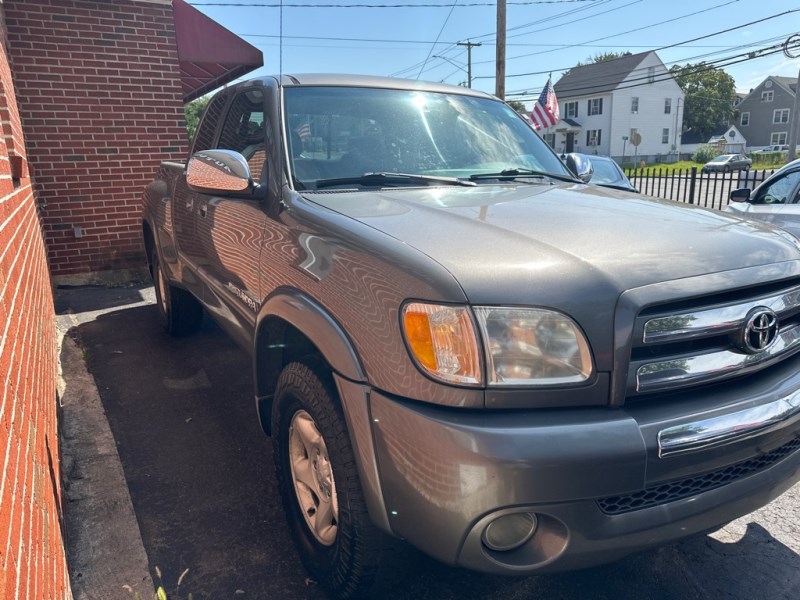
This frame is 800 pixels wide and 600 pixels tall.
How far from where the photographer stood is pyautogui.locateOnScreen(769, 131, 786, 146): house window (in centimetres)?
6688

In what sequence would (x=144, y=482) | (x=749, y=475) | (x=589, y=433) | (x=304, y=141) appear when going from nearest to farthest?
(x=589, y=433) < (x=749, y=475) < (x=304, y=141) < (x=144, y=482)

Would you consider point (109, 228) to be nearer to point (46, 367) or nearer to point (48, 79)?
point (48, 79)

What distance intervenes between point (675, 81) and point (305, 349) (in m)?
64.0

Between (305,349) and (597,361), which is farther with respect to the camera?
(305,349)

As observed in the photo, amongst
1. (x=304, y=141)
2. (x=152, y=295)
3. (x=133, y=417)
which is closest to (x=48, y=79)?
(x=152, y=295)

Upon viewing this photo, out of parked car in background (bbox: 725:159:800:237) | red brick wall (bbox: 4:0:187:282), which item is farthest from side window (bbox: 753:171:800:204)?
red brick wall (bbox: 4:0:187:282)

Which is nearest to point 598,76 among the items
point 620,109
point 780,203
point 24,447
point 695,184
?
Answer: point 620,109

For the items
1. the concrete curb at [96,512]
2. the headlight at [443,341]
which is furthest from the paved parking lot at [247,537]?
the headlight at [443,341]

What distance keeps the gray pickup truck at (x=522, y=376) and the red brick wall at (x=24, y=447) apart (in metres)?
0.84

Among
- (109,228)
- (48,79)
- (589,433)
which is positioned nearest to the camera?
(589,433)

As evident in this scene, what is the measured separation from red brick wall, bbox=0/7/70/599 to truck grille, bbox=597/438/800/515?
144 cm

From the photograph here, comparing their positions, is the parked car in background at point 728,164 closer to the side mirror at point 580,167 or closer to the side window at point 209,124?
the side mirror at point 580,167

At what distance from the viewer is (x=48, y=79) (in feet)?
22.2

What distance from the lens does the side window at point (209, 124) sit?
400 cm
